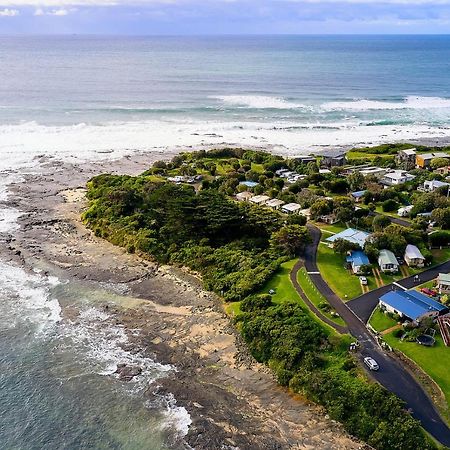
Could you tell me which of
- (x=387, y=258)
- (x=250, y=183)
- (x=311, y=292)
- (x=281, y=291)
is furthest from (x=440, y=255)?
(x=250, y=183)

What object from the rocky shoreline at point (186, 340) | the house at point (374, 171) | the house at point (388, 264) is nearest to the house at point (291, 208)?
the house at point (388, 264)

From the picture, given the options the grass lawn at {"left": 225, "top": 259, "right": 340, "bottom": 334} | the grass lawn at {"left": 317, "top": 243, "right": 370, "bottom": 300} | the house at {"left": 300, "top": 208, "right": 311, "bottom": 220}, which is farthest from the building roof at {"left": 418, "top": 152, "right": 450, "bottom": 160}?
the grass lawn at {"left": 225, "top": 259, "right": 340, "bottom": 334}

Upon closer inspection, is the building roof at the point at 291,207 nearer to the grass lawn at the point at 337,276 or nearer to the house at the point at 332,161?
the grass lawn at the point at 337,276

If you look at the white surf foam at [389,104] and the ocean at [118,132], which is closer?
the ocean at [118,132]

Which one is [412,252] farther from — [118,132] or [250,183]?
[118,132]

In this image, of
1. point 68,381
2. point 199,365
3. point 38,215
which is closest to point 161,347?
point 199,365

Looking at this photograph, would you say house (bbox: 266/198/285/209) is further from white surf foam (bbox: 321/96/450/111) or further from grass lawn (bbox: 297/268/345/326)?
white surf foam (bbox: 321/96/450/111)
